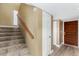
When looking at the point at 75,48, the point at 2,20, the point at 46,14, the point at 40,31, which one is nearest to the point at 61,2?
the point at 46,14

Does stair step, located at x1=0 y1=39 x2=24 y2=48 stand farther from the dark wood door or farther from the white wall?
the dark wood door

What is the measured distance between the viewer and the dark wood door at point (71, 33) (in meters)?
1.85

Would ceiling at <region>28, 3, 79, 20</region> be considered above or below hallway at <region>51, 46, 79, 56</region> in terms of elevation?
above

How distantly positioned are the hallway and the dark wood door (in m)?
0.08

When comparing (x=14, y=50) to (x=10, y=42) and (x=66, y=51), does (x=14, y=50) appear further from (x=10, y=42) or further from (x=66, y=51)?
(x=66, y=51)

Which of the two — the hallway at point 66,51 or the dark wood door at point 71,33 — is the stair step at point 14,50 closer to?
the hallway at point 66,51

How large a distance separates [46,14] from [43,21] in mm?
117

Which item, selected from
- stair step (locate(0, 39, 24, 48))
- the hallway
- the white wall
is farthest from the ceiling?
stair step (locate(0, 39, 24, 48))

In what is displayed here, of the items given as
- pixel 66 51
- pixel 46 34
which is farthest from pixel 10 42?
pixel 66 51

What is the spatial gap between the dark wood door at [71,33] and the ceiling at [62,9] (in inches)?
4.4

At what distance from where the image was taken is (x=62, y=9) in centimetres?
182

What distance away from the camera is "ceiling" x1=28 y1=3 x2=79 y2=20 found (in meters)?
1.78

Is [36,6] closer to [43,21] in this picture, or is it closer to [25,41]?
[43,21]

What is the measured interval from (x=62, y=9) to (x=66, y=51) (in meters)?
0.65
